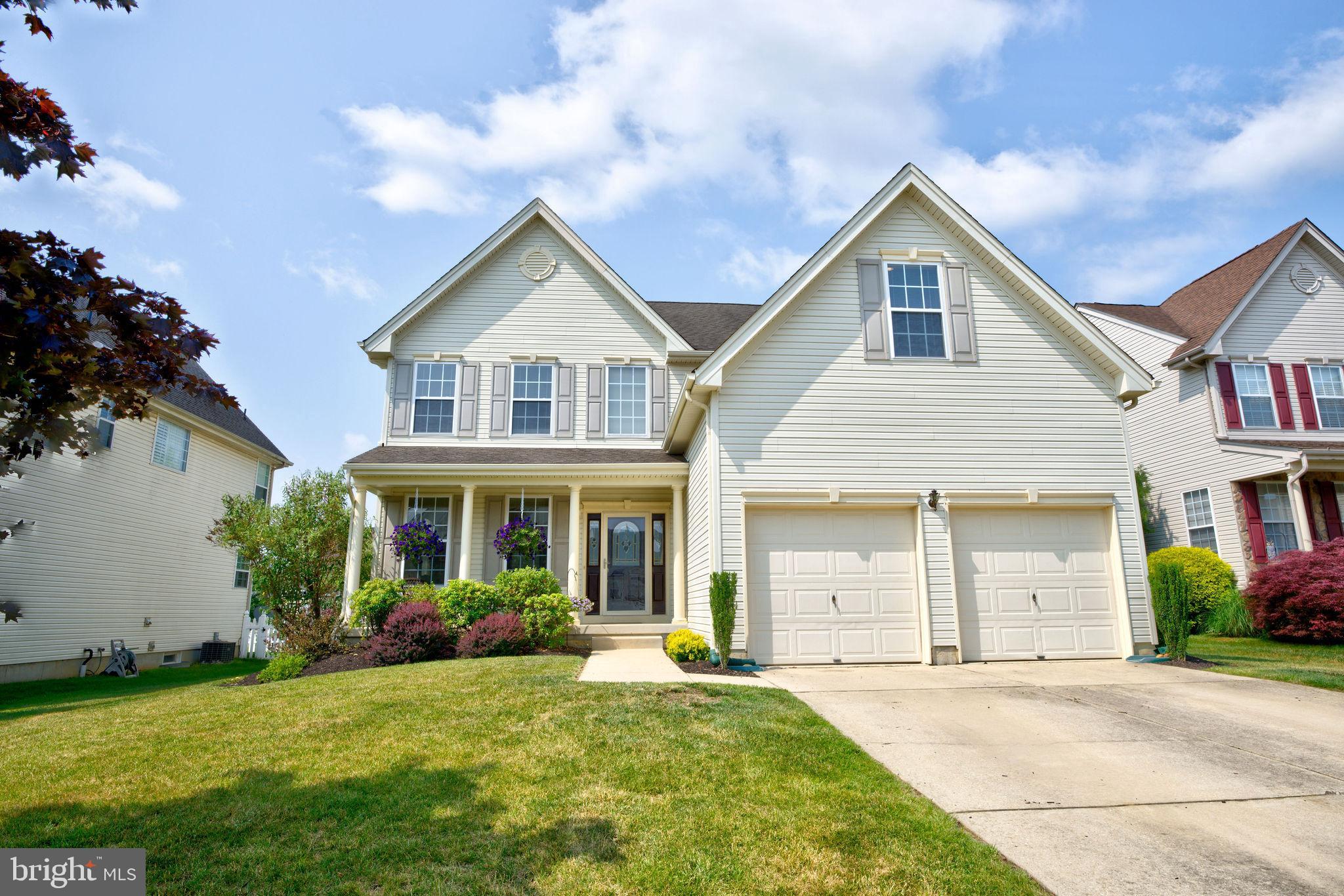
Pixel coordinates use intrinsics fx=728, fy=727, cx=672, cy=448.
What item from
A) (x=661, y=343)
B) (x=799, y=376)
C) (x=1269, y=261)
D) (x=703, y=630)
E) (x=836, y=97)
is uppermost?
(x=1269, y=261)

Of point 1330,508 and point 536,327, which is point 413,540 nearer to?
point 536,327

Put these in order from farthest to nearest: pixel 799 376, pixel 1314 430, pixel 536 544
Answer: pixel 1314 430 < pixel 536 544 < pixel 799 376

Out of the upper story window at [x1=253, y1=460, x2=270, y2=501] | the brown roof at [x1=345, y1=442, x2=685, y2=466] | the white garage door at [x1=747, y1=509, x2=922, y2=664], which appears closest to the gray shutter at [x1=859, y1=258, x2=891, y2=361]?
the white garage door at [x1=747, y1=509, x2=922, y2=664]

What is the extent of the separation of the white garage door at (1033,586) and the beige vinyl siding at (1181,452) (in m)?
8.20

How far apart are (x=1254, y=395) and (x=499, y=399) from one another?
18.9 metres

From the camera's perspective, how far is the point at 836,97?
420 inches

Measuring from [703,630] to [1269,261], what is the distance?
60.3 ft

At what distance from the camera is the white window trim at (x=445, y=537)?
15404 mm

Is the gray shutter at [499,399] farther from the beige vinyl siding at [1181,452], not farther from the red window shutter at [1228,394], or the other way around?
the red window shutter at [1228,394]

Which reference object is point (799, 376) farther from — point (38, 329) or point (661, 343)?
point (38, 329)

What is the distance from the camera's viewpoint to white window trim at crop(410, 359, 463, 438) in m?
16.2

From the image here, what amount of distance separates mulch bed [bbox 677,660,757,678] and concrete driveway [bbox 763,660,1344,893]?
1.86 feet

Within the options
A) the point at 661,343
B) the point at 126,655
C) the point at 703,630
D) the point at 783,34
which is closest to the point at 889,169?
A: the point at 783,34

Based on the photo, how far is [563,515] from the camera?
53.0 ft
